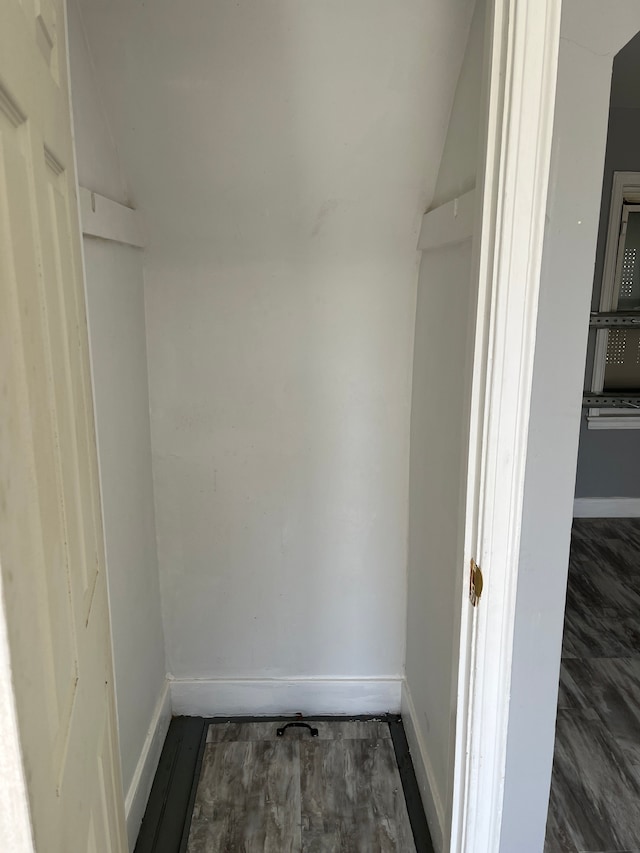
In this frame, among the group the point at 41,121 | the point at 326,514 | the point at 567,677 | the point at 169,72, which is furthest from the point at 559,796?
the point at 169,72

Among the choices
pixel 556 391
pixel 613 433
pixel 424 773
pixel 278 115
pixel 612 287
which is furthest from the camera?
pixel 613 433

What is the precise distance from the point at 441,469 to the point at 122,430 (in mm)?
876

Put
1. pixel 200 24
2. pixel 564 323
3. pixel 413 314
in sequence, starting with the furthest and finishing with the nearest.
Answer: pixel 413 314, pixel 200 24, pixel 564 323

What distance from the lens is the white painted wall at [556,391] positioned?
1.07 m

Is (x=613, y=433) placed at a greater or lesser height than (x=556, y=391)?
lesser

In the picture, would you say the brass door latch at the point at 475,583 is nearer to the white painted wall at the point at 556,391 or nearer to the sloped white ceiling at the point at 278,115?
the white painted wall at the point at 556,391

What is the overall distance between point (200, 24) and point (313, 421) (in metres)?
1.14

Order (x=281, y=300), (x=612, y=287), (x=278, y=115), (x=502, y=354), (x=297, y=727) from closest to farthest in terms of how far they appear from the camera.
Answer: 1. (x=502, y=354)
2. (x=278, y=115)
3. (x=281, y=300)
4. (x=297, y=727)
5. (x=612, y=287)

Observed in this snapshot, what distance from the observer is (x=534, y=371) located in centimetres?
118

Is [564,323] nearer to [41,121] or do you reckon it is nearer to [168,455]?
[41,121]

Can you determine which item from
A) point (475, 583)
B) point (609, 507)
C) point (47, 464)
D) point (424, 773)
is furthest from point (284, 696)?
point (609, 507)

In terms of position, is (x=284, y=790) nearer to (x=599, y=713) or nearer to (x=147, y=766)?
(x=147, y=766)

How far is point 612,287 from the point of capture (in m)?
3.81

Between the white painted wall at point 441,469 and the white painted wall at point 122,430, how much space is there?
842 millimetres
